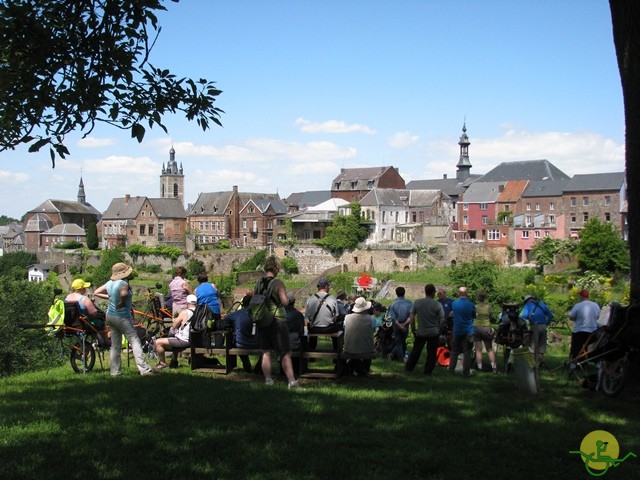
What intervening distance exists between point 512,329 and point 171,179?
119 metres

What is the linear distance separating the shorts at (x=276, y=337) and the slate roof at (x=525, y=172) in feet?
222

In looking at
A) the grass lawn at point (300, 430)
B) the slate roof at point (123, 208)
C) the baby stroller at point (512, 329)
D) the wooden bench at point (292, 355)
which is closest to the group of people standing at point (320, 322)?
the wooden bench at point (292, 355)

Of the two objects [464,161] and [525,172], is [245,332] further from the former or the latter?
[464,161]

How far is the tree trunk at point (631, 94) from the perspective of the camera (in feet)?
28.7

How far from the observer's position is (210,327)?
1067 centimetres

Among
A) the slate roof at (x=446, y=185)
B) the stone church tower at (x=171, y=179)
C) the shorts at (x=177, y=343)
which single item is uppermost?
the stone church tower at (x=171, y=179)

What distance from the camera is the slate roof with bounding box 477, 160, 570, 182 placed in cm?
7319

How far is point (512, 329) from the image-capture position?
11.5 m

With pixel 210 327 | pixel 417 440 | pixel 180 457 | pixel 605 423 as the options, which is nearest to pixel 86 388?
pixel 210 327

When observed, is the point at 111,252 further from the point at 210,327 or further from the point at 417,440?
the point at 417,440

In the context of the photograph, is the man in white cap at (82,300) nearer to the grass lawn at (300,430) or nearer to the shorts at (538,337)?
the grass lawn at (300,430)

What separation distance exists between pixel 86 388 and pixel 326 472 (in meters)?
4.41

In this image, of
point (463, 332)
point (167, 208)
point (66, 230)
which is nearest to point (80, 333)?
point (463, 332)

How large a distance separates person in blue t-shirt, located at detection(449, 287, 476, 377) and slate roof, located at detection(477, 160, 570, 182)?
64251mm
